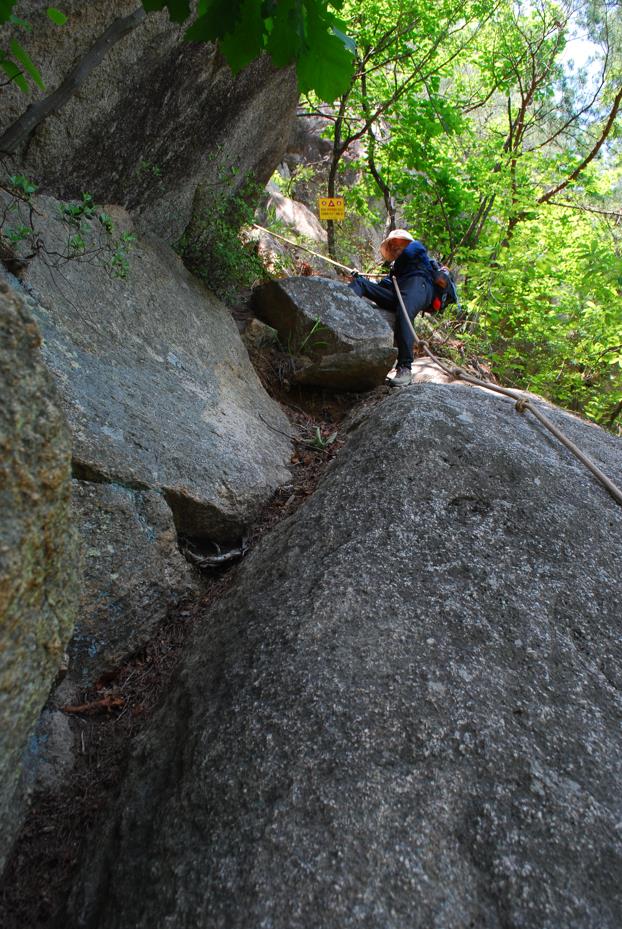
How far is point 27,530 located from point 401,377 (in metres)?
4.54

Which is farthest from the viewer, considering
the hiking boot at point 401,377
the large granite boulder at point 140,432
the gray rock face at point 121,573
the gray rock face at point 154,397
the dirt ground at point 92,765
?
the hiking boot at point 401,377

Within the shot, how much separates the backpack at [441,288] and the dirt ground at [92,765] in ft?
12.2

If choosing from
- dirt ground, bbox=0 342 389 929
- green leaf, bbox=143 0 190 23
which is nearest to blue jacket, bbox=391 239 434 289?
dirt ground, bbox=0 342 389 929

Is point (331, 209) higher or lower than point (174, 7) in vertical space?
higher

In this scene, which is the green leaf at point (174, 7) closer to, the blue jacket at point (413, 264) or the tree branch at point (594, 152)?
the blue jacket at point (413, 264)

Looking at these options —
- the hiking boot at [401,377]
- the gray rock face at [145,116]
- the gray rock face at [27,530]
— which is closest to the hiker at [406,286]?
the hiking boot at [401,377]

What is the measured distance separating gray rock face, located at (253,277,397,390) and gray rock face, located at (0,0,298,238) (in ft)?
3.38

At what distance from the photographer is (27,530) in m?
1.23

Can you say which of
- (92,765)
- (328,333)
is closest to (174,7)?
(92,765)

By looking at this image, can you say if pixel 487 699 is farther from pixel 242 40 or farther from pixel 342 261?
pixel 342 261

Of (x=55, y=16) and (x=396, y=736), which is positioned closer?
(x=396, y=736)

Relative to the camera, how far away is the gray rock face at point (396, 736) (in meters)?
1.36

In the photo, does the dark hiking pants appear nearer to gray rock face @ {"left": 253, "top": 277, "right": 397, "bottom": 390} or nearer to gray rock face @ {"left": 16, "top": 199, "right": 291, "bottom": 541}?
gray rock face @ {"left": 253, "top": 277, "right": 397, "bottom": 390}

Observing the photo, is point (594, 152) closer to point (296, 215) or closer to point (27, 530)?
point (296, 215)
